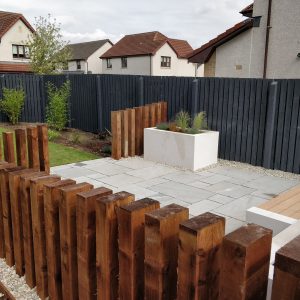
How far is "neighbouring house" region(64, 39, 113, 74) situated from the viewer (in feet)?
164

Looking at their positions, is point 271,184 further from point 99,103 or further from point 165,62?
point 165,62

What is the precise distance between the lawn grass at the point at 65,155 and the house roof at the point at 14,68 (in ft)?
78.4

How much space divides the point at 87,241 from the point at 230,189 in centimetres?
472

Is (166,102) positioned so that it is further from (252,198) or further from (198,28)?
(198,28)

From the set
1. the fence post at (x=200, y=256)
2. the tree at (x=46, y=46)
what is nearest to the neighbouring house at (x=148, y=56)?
the tree at (x=46, y=46)

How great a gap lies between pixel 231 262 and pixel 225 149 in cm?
735

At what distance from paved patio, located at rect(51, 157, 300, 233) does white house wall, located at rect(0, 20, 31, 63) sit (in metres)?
28.4

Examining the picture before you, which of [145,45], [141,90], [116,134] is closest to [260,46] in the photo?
[141,90]

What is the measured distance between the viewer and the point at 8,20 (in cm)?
3216

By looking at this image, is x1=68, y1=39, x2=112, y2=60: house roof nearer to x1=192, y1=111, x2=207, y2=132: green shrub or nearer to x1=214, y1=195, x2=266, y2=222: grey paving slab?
x1=192, y1=111, x2=207, y2=132: green shrub

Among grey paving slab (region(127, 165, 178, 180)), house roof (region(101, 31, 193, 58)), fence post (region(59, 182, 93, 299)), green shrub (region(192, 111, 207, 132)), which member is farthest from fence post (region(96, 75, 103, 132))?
house roof (region(101, 31, 193, 58))

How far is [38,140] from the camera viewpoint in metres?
3.91

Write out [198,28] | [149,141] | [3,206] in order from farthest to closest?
1. [198,28]
2. [149,141]
3. [3,206]

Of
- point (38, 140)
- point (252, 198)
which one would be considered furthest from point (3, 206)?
point (252, 198)
